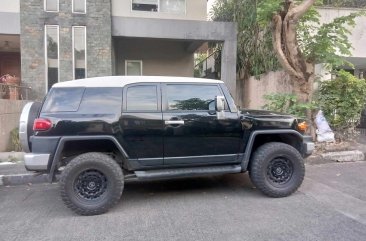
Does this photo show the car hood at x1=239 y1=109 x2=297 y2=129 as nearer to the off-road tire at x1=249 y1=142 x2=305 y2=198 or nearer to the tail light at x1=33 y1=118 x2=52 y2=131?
the off-road tire at x1=249 y1=142 x2=305 y2=198

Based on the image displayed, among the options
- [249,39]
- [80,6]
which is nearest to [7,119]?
[80,6]

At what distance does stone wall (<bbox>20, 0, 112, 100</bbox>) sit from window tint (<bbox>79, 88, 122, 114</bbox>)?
6.75 metres

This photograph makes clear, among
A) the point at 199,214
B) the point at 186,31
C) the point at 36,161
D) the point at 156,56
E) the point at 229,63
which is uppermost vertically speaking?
the point at 186,31

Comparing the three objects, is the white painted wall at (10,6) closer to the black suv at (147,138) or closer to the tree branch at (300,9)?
the black suv at (147,138)

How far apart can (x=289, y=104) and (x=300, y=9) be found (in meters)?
2.26

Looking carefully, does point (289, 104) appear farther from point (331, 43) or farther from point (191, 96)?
point (191, 96)

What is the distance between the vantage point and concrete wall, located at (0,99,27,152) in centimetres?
933

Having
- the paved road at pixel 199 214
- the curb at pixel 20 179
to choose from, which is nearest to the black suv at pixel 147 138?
the paved road at pixel 199 214

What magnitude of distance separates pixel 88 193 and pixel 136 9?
903cm

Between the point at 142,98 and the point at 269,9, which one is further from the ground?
the point at 269,9

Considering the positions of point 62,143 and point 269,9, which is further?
point 269,9

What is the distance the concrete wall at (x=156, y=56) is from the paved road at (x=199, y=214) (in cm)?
842

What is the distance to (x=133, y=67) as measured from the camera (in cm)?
1429

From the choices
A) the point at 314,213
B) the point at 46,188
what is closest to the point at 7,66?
the point at 46,188
